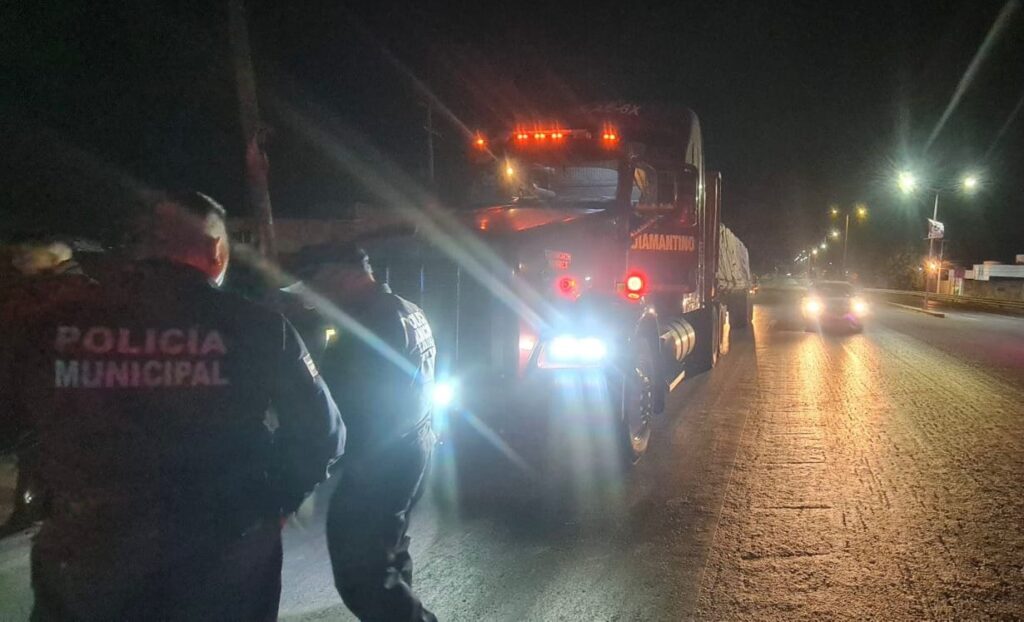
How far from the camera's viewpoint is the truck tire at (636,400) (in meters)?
7.13

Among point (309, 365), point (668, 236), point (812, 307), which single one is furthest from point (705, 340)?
point (812, 307)

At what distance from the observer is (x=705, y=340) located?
12438 mm

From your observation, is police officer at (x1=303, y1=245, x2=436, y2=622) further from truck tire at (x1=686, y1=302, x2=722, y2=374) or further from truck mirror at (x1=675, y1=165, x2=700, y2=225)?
truck tire at (x1=686, y1=302, x2=722, y2=374)

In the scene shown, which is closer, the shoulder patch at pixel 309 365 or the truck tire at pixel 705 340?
the shoulder patch at pixel 309 365

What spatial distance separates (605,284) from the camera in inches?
301

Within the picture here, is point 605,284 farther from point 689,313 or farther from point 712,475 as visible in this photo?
point 689,313

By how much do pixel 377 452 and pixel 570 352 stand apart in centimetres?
378

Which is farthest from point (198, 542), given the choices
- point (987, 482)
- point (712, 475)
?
point (987, 482)

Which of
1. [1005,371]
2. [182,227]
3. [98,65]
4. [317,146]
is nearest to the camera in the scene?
[182,227]

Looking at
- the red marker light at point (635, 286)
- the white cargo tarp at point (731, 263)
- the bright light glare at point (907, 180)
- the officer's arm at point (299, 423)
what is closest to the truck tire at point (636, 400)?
the red marker light at point (635, 286)

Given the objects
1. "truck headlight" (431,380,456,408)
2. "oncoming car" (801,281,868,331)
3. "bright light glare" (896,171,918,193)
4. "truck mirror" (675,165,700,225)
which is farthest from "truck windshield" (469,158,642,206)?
"bright light glare" (896,171,918,193)

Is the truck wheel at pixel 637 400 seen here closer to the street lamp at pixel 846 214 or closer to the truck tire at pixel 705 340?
the truck tire at pixel 705 340

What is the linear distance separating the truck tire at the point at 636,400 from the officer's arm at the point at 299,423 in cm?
495

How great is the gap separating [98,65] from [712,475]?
1531 centimetres
